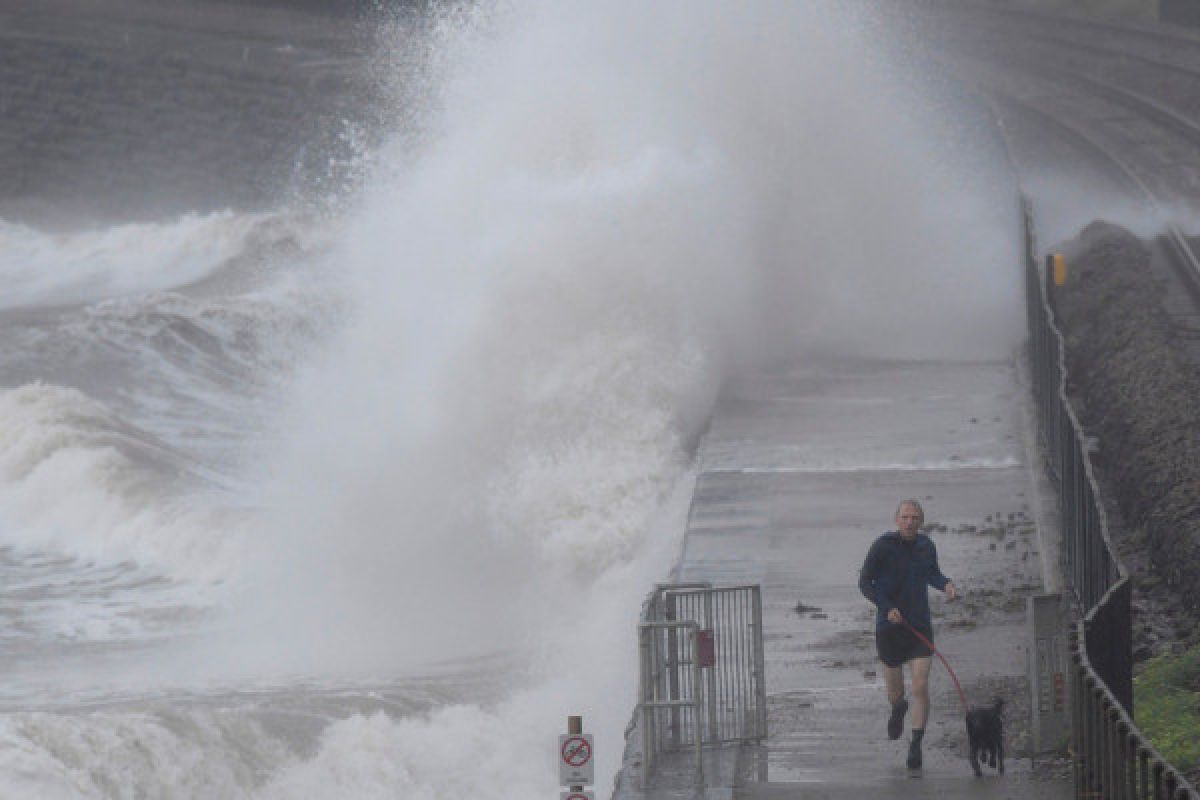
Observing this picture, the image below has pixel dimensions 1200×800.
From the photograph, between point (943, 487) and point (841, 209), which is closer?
point (943, 487)

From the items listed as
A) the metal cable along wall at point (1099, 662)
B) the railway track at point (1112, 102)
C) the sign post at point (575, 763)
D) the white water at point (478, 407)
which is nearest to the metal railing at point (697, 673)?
the sign post at point (575, 763)

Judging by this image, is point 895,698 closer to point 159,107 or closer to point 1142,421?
point 1142,421

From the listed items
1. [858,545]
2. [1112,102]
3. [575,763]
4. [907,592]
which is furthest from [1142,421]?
[1112,102]

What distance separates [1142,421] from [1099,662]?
926cm

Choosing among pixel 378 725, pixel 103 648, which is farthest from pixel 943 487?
pixel 103 648

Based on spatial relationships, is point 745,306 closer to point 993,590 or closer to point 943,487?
point 943,487

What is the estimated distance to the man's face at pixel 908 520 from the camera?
35.1 feet

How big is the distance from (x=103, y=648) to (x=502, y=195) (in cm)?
862

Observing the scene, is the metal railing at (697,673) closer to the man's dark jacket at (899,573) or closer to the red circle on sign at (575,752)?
the man's dark jacket at (899,573)

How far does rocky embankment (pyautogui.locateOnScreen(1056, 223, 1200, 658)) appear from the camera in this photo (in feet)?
47.7

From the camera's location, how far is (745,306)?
24625 millimetres

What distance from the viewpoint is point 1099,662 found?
31.4ft

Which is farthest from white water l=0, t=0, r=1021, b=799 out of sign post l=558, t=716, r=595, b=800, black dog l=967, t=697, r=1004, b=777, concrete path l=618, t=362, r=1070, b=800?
sign post l=558, t=716, r=595, b=800

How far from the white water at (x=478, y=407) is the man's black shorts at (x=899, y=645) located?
2.58 meters
